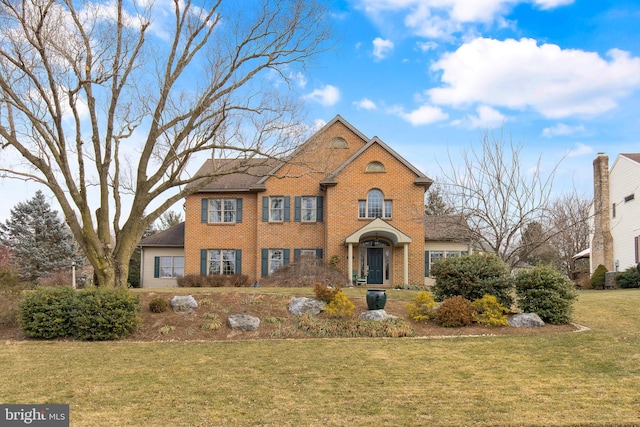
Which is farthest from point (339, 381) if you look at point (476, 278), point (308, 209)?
point (308, 209)

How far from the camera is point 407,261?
2439 centimetres

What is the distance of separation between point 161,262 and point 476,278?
18.1 meters

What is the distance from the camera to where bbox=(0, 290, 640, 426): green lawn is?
675 centimetres

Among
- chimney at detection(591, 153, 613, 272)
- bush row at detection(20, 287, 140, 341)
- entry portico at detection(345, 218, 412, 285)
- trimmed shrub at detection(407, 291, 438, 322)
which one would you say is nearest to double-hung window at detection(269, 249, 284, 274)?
entry portico at detection(345, 218, 412, 285)

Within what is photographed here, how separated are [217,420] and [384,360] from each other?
4.37 m

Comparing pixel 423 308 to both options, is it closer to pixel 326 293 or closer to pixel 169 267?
pixel 326 293

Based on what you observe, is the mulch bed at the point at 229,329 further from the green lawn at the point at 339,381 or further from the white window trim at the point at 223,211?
the white window trim at the point at 223,211

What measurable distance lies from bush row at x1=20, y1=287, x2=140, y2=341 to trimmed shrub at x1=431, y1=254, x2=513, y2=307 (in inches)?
339

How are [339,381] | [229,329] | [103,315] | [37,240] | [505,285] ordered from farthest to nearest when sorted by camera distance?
[37,240] < [505,285] < [229,329] < [103,315] < [339,381]

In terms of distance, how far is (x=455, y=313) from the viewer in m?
13.6

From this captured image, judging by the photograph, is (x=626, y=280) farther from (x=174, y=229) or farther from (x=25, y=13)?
(x=25, y=13)

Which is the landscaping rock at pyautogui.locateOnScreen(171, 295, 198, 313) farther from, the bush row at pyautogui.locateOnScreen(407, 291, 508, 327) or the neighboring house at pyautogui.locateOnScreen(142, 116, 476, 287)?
the neighboring house at pyautogui.locateOnScreen(142, 116, 476, 287)

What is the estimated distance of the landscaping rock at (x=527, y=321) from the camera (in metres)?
13.6

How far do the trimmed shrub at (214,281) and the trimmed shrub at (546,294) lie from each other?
14.4 m
